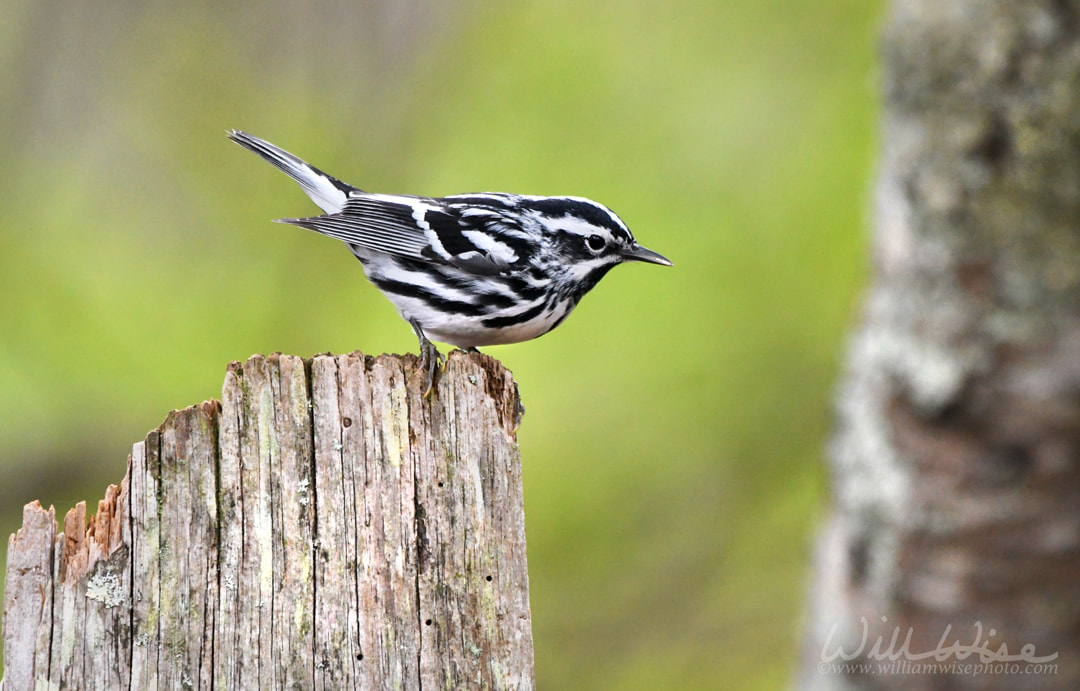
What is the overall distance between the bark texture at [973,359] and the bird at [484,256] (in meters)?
1.91

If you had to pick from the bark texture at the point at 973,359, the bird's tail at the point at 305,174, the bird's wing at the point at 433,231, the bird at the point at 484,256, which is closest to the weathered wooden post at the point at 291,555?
the bark texture at the point at 973,359

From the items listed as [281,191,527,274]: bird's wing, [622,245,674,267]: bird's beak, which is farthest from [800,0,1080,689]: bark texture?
[281,191,527,274]: bird's wing

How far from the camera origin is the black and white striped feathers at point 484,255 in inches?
169

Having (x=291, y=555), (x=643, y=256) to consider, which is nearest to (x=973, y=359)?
(x=291, y=555)

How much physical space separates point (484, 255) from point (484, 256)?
0.5 inches

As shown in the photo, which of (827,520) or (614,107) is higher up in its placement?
(614,107)

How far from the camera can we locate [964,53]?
8.01 ft

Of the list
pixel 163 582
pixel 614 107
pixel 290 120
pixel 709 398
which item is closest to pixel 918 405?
pixel 163 582

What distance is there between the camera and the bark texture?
2.38 meters

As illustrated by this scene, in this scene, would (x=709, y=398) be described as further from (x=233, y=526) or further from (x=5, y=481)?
(x=5, y=481)

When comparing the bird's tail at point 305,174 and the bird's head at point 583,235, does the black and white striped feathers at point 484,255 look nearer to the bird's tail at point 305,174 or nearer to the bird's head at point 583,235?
the bird's head at point 583,235

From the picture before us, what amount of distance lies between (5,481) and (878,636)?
4.97m

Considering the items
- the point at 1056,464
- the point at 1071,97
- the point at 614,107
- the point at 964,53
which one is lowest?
the point at 1056,464

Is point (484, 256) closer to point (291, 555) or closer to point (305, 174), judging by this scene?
point (305, 174)
